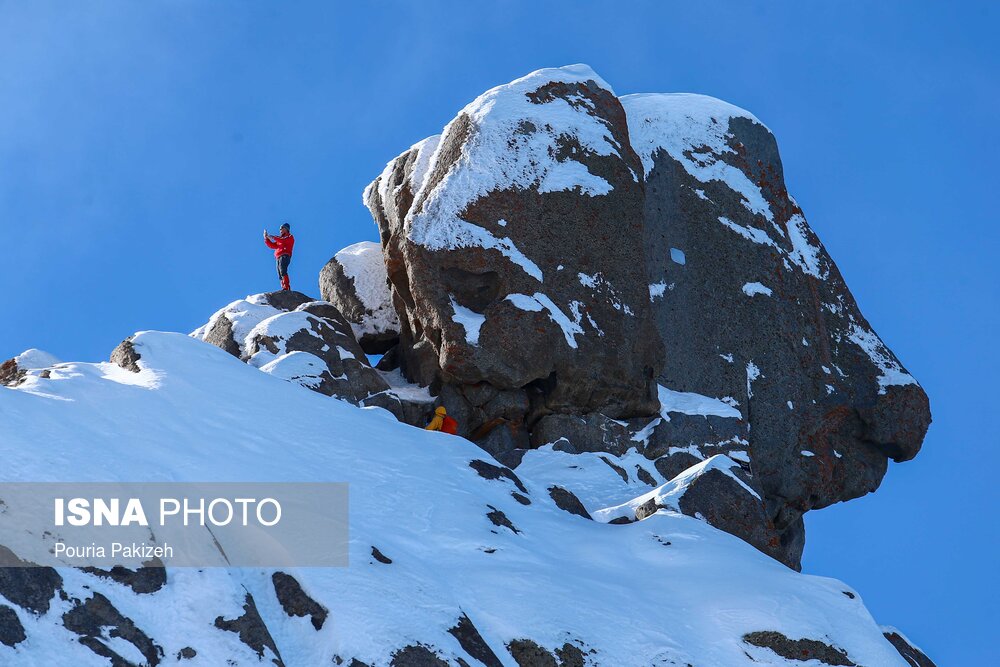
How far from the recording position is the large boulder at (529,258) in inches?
1254

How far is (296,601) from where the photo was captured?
609 inches

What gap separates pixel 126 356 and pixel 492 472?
6.80 meters

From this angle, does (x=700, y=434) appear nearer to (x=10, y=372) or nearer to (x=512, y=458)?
(x=512, y=458)

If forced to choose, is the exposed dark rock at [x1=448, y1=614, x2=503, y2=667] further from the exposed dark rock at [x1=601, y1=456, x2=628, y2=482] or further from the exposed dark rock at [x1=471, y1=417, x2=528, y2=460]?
the exposed dark rock at [x1=471, y1=417, x2=528, y2=460]

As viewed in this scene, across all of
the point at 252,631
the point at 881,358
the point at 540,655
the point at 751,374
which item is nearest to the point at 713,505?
the point at 540,655

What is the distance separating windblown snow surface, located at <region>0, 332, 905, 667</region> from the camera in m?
14.9

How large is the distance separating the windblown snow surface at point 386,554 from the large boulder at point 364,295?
13.6 m

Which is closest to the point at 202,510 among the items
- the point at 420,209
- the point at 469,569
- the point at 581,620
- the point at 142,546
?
the point at 142,546

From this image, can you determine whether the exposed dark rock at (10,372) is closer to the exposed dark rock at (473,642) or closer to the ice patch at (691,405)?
the exposed dark rock at (473,642)

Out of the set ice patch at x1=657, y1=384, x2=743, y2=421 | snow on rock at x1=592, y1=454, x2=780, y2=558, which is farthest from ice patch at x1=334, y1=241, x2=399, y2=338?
snow on rock at x1=592, y1=454, x2=780, y2=558

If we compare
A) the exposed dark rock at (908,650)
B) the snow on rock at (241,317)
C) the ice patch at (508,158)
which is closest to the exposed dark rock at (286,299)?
the snow on rock at (241,317)

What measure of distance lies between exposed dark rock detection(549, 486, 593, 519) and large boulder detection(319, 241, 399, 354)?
47.4 ft

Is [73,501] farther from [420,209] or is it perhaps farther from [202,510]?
[420,209]

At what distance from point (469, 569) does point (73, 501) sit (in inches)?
217
